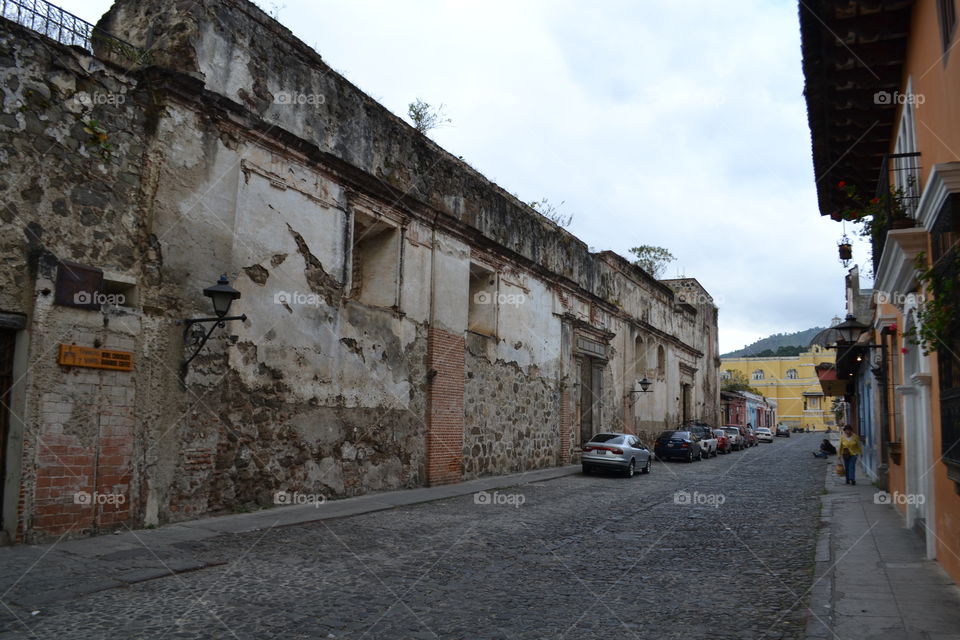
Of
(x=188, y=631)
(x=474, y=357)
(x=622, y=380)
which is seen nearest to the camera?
(x=188, y=631)

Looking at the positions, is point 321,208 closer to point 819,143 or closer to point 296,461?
point 296,461

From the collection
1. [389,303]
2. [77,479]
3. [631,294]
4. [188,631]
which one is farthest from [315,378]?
[631,294]

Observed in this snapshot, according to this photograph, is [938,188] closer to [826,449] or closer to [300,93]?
[300,93]

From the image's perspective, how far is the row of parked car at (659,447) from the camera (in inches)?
792

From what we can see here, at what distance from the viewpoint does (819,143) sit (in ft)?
37.0

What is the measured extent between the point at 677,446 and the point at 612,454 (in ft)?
28.3

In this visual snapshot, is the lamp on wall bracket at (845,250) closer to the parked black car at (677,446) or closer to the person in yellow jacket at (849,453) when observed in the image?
the person in yellow jacket at (849,453)

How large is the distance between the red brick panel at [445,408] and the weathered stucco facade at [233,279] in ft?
0.19

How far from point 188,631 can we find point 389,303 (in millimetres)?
10224

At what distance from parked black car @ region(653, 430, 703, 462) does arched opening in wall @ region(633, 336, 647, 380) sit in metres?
3.73

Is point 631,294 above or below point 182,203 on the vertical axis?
above

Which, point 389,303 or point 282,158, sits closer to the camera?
point 282,158

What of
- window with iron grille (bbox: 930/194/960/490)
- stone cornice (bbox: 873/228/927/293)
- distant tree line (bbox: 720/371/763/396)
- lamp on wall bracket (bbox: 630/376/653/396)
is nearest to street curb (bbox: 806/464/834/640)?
window with iron grille (bbox: 930/194/960/490)

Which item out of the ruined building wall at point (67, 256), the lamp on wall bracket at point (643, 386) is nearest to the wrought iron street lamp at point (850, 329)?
the lamp on wall bracket at point (643, 386)
